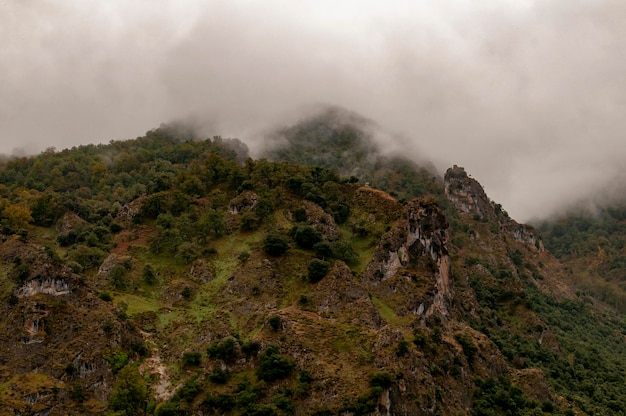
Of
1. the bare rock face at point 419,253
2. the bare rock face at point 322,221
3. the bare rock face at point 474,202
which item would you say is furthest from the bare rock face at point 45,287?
the bare rock face at point 474,202

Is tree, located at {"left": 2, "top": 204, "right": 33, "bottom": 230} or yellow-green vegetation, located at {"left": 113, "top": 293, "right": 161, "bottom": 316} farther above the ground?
tree, located at {"left": 2, "top": 204, "right": 33, "bottom": 230}

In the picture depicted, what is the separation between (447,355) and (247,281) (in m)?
28.2

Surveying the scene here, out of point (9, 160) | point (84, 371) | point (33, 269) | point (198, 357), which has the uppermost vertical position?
point (9, 160)

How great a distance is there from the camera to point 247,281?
286 ft

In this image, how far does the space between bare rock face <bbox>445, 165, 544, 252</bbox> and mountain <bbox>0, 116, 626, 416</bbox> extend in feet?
156

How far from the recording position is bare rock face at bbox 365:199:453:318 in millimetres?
89562

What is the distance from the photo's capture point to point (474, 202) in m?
182

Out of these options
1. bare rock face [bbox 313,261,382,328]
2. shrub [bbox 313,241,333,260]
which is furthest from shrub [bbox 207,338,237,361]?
shrub [bbox 313,241,333,260]

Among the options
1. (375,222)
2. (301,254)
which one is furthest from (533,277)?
(301,254)

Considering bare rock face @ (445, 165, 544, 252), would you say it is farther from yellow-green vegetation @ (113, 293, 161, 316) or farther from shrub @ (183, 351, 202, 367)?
shrub @ (183, 351, 202, 367)

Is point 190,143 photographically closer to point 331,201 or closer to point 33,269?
point 331,201

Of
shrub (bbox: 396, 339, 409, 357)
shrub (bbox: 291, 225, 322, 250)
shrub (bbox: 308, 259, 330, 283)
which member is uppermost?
shrub (bbox: 291, 225, 322, 250)

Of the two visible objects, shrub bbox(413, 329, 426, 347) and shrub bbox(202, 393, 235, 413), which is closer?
shrub bbox(202, 393, 235, 413)

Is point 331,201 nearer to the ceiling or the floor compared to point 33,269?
nearer to the ceiling
